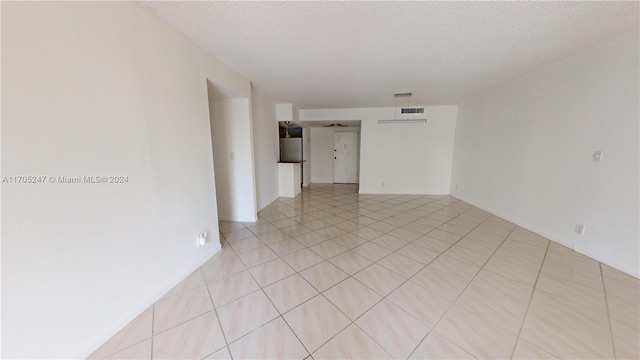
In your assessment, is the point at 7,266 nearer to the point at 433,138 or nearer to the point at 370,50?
the point at 370,50

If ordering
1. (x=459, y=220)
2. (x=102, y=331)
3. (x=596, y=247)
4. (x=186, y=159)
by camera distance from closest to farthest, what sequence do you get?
(x=102, y=331) < (x=186, y=159) < (x=596, y=247) < (x=459, y=220)

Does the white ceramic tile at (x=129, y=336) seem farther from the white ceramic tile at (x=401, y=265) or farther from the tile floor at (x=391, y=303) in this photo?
the white ceramic tile at (x=401, y=265)

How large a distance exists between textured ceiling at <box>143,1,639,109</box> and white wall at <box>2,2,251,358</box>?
1.67 ft

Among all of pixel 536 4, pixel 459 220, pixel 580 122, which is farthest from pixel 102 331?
pixel 580 122

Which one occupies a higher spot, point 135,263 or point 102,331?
point 135,263

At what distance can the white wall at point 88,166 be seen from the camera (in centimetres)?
91

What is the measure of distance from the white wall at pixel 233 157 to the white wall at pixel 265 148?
47 centimetres

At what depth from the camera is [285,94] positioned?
12.7 ft

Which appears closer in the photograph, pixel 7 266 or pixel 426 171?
pixel 7 266

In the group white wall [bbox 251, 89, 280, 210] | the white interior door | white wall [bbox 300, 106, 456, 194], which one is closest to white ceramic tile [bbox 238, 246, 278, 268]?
white wall [bbox 251, 89, 280, 210]

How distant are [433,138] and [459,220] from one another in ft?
8.00

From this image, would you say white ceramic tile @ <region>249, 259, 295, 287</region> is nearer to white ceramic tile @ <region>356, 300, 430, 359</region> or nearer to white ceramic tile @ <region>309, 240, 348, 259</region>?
white ceramic tile @ <region>309, 240, 348, 259</region>

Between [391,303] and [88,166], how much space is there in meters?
2.20

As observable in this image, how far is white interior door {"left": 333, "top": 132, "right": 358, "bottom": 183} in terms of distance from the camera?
6930mm
